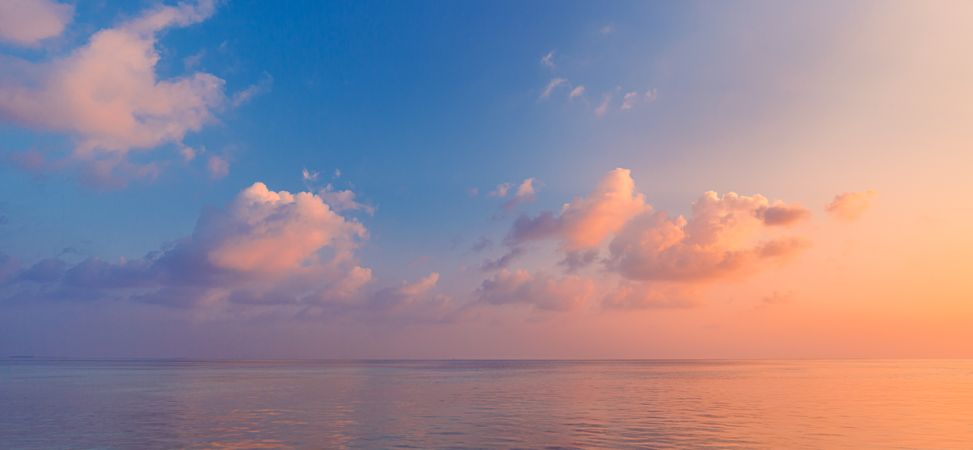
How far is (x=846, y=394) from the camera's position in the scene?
264 feet

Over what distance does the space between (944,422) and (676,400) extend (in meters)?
25.4

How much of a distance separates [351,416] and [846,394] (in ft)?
205

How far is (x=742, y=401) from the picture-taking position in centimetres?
6981

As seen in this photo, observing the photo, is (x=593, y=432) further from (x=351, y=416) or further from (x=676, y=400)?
(x=676, y=400)

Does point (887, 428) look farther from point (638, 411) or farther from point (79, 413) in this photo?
point (79, 413)

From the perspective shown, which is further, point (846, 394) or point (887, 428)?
point (846, 394)

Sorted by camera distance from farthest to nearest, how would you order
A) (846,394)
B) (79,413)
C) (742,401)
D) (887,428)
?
(846,394), (742,401), (79,413), (887,428)

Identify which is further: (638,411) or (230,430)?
(638,411)

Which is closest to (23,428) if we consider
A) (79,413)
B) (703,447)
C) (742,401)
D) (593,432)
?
(79,413)

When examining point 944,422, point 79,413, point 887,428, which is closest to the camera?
point 887,428

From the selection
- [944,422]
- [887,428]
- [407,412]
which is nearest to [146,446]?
[407,412]

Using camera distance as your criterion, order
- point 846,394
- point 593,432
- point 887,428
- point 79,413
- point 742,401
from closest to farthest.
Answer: point 593,432, point 887,428, point 79,413, point 742,401, point 846,394

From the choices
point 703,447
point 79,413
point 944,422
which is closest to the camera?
point 703,447

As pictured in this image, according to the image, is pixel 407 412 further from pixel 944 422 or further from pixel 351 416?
pixel 944 422
